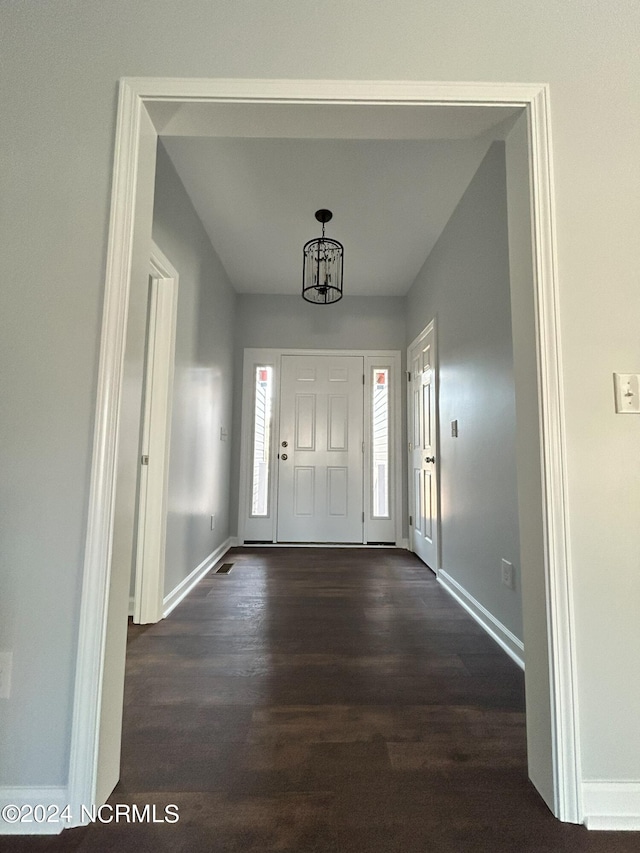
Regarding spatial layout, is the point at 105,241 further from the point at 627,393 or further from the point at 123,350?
the point at 627,393

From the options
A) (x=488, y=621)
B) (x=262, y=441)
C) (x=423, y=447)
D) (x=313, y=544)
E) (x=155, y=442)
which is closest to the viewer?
(x=488, y=621)

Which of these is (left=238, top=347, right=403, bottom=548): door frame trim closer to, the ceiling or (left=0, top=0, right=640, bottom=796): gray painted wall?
the ceiling

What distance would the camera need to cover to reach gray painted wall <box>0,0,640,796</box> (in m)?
1.03

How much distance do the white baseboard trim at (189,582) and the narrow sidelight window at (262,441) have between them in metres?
0.56

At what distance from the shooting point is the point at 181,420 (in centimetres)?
247

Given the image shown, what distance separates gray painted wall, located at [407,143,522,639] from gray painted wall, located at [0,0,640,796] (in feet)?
2.45

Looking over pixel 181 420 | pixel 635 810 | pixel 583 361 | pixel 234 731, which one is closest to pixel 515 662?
pixel 635 810

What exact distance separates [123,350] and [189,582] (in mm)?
2014

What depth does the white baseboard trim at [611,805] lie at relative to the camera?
3.22ft

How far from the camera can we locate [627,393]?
3.58 feet

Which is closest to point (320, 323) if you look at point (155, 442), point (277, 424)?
point (277, 424)

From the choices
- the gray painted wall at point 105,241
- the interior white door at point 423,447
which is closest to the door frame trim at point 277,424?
the interior white door at point 423,447

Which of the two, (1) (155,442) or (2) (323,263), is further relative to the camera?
(2) (323,263)

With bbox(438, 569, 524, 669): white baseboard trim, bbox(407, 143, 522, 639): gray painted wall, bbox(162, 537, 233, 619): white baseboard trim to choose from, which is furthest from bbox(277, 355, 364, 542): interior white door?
bbox(438, 569, 524, 669): white baseboard trim
